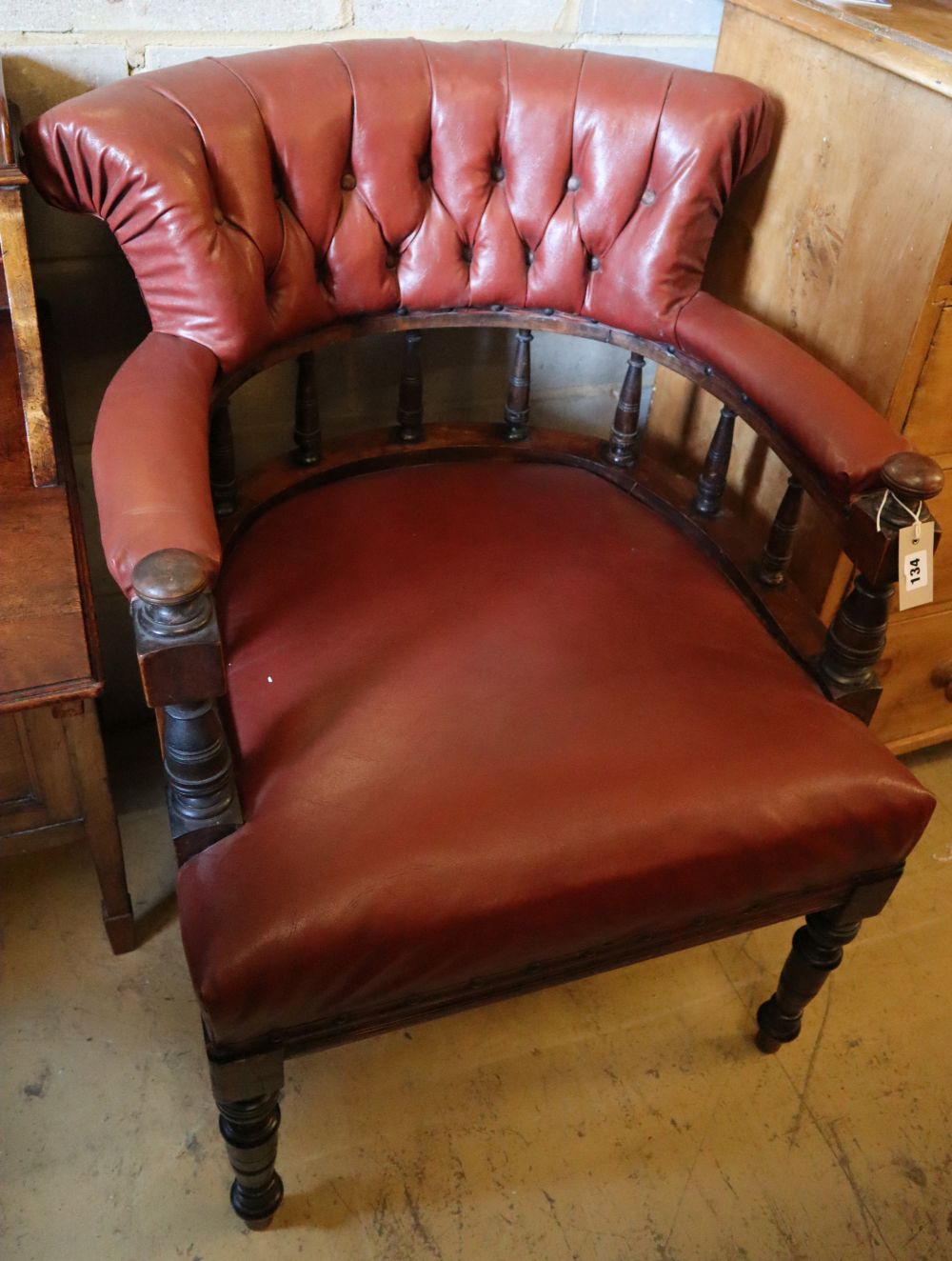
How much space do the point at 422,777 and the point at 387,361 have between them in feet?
2.48

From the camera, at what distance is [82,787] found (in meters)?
1.18

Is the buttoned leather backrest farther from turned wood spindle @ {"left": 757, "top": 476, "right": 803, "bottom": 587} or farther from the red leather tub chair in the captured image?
turned wood spindle @ {"left": 757, "top": 476, "right": 803, "bottom": 587}

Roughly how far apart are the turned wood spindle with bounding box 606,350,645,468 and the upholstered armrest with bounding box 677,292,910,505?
0.34 ft

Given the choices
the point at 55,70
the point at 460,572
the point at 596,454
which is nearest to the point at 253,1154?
the point at 460,572

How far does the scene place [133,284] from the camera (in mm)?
1319

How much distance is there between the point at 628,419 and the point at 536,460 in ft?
0.40

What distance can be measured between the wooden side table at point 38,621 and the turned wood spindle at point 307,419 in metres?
0.25

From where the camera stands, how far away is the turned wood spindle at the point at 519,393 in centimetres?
131

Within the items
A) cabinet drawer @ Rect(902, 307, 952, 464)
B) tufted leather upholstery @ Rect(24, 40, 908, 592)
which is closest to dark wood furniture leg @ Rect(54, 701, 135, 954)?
tufted leather upholstery @ Rect(24, 40, 908, 592)

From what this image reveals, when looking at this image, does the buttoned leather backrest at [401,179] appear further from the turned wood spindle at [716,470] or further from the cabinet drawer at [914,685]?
the cabinet drawer at [914,685]

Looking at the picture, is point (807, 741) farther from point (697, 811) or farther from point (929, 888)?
point (929, 888)

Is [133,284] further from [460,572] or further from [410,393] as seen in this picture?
[460,572]

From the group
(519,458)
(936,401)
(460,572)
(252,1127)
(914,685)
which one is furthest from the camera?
(914,685)

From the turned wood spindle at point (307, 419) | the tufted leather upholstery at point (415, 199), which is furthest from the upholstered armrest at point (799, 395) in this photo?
the turned wood spindle at point (307, 419)
